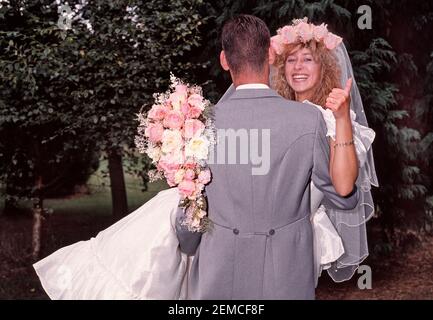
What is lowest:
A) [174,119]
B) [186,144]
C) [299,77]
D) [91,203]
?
[91,203]

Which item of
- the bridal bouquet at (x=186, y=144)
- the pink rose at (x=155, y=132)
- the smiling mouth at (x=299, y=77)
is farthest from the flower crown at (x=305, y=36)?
the pink rose at (x=155, y=132)

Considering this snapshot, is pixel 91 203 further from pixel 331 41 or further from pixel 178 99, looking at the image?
pixel 178 99

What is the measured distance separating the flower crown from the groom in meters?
0.96

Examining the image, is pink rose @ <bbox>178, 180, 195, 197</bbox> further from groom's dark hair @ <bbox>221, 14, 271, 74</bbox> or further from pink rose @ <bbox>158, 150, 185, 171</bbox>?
groom's dark hair @ <bbox>221, 14, 271, 74</bbox>

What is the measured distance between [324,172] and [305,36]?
1.36m

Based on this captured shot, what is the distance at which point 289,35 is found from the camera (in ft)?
13.3

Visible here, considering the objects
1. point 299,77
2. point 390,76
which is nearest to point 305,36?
point 299,77

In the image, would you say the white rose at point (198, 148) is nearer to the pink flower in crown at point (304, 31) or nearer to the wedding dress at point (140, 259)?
the wedding dress at point (140, 259)

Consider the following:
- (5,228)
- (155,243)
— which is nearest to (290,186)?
(155,243)

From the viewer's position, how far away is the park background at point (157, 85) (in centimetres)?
710

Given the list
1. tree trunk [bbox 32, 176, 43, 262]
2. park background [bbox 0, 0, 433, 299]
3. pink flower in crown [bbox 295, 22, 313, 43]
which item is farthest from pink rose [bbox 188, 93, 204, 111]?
tree trunk [bbox 32, 176, 43, 262]

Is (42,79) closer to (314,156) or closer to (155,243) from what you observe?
(155,243)

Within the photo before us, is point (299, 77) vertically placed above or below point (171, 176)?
above

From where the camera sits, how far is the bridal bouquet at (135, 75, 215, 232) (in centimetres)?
318
